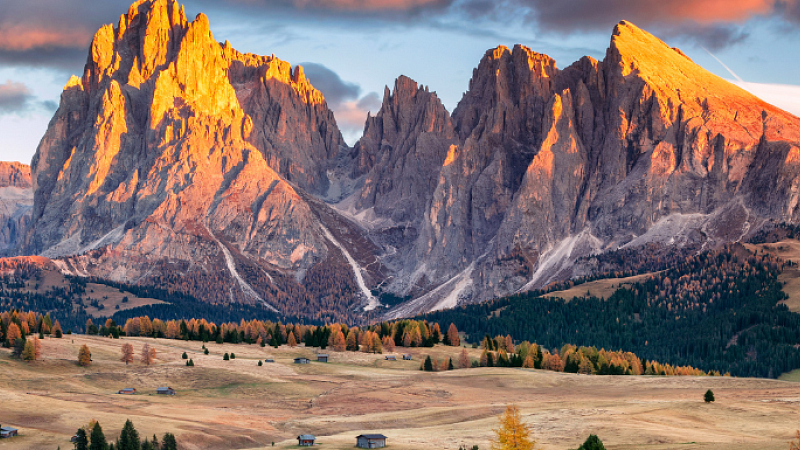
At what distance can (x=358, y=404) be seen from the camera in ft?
459

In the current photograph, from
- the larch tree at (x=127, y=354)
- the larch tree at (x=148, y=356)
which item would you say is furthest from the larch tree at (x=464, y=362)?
the larch tree at (x=127, y=354)

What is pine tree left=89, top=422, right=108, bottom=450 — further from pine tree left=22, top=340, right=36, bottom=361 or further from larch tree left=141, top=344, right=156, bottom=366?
larch tree left=141, top=344, right=156, bottom=366

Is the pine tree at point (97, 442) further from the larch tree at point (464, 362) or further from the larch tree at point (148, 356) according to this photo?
the larch tree at point (464, 362)

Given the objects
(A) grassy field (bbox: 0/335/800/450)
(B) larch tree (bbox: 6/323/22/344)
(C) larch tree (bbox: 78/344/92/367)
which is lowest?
(A) grassy field (bbox: 0/335/800/450)

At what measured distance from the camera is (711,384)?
463ft

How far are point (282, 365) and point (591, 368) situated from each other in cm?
6062

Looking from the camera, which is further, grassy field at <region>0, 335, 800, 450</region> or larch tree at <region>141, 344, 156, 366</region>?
larch tree at <region>141, 344, 156, 366</region>

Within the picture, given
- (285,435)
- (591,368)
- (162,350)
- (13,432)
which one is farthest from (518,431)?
(162,350)

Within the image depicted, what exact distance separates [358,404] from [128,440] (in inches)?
2025

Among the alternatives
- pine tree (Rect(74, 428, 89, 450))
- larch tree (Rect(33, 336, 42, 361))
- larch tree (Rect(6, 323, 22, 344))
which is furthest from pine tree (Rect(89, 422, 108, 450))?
larch tree (Rect(6, 323, 22, 344))

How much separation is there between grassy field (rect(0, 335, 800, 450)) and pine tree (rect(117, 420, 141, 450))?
768 cm

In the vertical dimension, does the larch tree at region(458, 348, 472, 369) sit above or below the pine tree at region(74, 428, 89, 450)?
above

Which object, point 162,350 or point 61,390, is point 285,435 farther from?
point 162,350

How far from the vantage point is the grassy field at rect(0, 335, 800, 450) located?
99.2 meters
